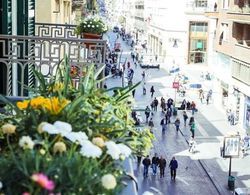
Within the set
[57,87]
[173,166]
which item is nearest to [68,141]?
[57,87]

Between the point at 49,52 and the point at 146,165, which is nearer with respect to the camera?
the point at 49,52

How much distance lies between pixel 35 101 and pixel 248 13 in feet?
117

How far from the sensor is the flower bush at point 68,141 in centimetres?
349

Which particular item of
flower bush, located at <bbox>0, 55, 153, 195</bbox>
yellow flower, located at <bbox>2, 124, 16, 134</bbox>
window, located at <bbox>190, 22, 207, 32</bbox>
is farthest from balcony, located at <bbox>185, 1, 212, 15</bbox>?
yellow flower, located at <bbox>2, 124, 16, 134</bbox>

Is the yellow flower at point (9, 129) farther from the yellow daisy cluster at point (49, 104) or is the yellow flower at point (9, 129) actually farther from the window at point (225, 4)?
the window at point (225, 4)

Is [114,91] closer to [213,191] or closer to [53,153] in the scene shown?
[53,153]

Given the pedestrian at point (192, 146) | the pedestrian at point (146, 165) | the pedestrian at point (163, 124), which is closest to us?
the pedestrian at point (146, 165)

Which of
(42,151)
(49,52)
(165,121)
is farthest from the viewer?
(165,121)

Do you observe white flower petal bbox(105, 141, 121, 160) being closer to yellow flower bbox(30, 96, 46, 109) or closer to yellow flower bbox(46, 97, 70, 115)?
yellow flower bbox(46, 97, 70, 115)

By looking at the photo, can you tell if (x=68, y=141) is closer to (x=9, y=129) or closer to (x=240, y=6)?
(x=9, y=129)

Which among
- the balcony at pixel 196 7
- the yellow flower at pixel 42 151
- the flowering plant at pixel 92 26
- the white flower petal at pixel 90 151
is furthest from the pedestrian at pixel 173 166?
the balcony at pixel 196 7

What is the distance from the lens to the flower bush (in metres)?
3.49

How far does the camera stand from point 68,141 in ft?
13.7

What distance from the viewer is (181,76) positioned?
6266 cm
